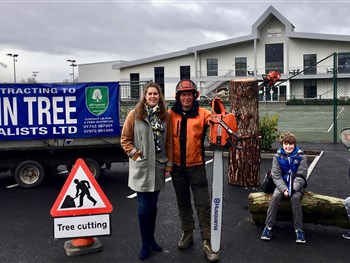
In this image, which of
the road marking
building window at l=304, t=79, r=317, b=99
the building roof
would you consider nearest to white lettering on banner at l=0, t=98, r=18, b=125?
the road marking

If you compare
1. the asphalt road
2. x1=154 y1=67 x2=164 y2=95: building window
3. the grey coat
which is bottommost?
the asphalt road

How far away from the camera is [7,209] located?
6.61 meters

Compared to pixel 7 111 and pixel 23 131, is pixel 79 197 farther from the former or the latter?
pixel 7 111

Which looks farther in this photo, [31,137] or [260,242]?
[31,137]

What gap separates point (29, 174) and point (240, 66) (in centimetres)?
5028

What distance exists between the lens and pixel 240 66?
55844 mm

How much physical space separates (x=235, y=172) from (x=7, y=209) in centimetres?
418

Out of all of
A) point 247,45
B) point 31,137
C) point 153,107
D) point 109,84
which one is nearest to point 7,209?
point 31,137

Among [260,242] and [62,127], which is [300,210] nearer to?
[260,242]

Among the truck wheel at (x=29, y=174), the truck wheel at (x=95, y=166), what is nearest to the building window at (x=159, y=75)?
the truck wheel at (x=95, y=166)

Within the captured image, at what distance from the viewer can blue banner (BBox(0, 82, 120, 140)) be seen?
7.62 m

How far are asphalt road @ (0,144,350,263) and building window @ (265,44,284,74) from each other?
159 feet

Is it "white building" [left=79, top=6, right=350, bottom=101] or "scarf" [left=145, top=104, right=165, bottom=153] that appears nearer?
"scarf" [left=145, top=104, right=165, bottom=153]

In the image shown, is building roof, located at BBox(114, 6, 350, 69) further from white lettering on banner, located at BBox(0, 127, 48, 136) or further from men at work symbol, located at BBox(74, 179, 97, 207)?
men at work symbol, located at BBox(74, 179, 97, 207)
